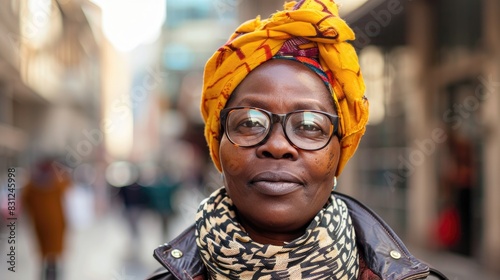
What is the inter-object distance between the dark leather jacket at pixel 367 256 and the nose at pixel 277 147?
1.51 feet

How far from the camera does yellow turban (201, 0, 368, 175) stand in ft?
6.68

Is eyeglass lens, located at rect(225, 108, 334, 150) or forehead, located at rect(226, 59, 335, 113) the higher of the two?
forehead, located at rect(226, 59, 335, 113)

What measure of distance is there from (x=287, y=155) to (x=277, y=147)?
47 mm

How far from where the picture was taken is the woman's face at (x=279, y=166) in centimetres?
192

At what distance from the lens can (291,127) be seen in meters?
1.95

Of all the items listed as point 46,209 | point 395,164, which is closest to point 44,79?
point 395,164

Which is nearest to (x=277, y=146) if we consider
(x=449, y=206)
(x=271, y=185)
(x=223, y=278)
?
(x=271, y=185)

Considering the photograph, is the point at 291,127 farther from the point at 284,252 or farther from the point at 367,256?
the point at 367,256

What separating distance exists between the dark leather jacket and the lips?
40 cm

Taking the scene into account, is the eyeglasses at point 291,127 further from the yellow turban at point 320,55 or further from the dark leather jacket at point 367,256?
the dark leather jacket at point 367,256

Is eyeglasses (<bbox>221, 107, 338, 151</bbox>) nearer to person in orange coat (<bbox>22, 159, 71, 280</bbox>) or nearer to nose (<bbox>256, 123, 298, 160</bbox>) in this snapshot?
nose (<bbox>256, 123, 298, 160</bbox>)

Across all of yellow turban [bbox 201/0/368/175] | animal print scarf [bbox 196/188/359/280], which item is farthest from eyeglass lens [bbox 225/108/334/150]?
animal print scarf [bbox 196/188/359/280]

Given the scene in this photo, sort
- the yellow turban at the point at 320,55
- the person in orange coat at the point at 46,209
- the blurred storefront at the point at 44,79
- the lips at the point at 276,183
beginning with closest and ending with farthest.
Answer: the lips at the point at 276,183 < the yellow turban at the point at 320,55 < the person in orange coat at the point at 46,209 < the blurred storefront at the point at 44,79

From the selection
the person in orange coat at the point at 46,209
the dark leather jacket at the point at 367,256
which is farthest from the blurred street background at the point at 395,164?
the dark leather jacket at the point at 367,256
